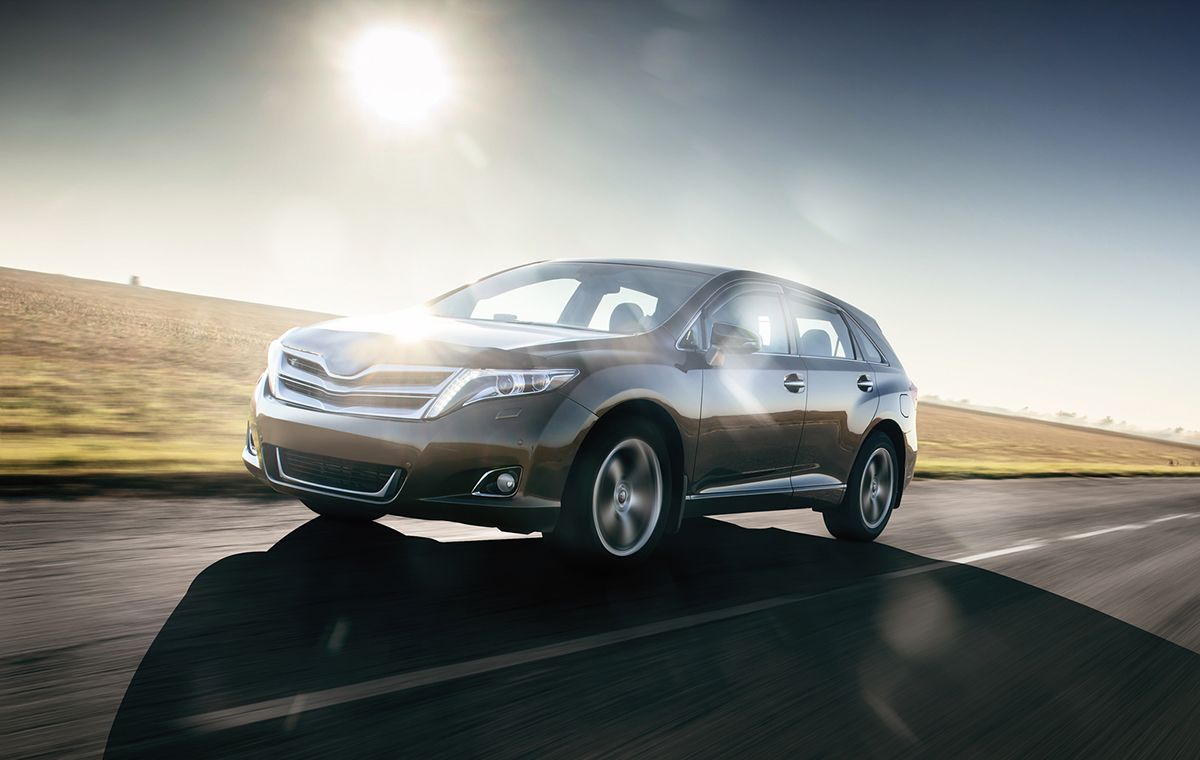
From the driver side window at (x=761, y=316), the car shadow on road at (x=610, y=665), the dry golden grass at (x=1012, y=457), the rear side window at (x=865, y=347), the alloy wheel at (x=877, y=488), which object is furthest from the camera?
the dry golden grass at (x=1012, y=457)

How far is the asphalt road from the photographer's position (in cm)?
288

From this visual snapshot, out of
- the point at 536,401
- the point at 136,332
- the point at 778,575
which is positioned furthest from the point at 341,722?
the point at 136,332

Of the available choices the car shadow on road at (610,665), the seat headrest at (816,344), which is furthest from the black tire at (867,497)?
the car shadow on road at (610,665)

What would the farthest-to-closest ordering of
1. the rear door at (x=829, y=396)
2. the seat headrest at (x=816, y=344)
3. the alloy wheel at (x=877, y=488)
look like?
the alloy wheel at (x=877, y=488), the seat headrest at (x=816, y=344), the rear door at (x=829, y=396)

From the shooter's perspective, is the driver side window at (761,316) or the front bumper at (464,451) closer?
the front bumper at (464,451)

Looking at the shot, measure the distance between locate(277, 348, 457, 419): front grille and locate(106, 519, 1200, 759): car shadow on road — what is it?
0.77 m

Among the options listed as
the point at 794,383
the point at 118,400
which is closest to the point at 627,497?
the point at 794,383

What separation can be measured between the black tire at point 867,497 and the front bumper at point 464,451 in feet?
10.4

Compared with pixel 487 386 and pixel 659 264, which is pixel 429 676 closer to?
pixel 487 386

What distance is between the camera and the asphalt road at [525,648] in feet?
9.45

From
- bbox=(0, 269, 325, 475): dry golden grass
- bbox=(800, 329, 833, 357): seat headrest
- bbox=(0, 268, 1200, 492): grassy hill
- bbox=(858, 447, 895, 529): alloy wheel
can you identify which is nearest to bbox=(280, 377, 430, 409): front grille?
bbox=(0, 268, 1200, 492): grassy hill

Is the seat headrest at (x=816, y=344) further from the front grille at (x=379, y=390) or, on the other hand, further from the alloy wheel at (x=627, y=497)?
the front grille at (x=379, y=390)

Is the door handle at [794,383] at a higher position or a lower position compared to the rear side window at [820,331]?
lower

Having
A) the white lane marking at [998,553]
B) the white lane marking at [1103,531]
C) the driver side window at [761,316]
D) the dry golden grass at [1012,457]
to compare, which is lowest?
the dry golden grass at [1012,457]
